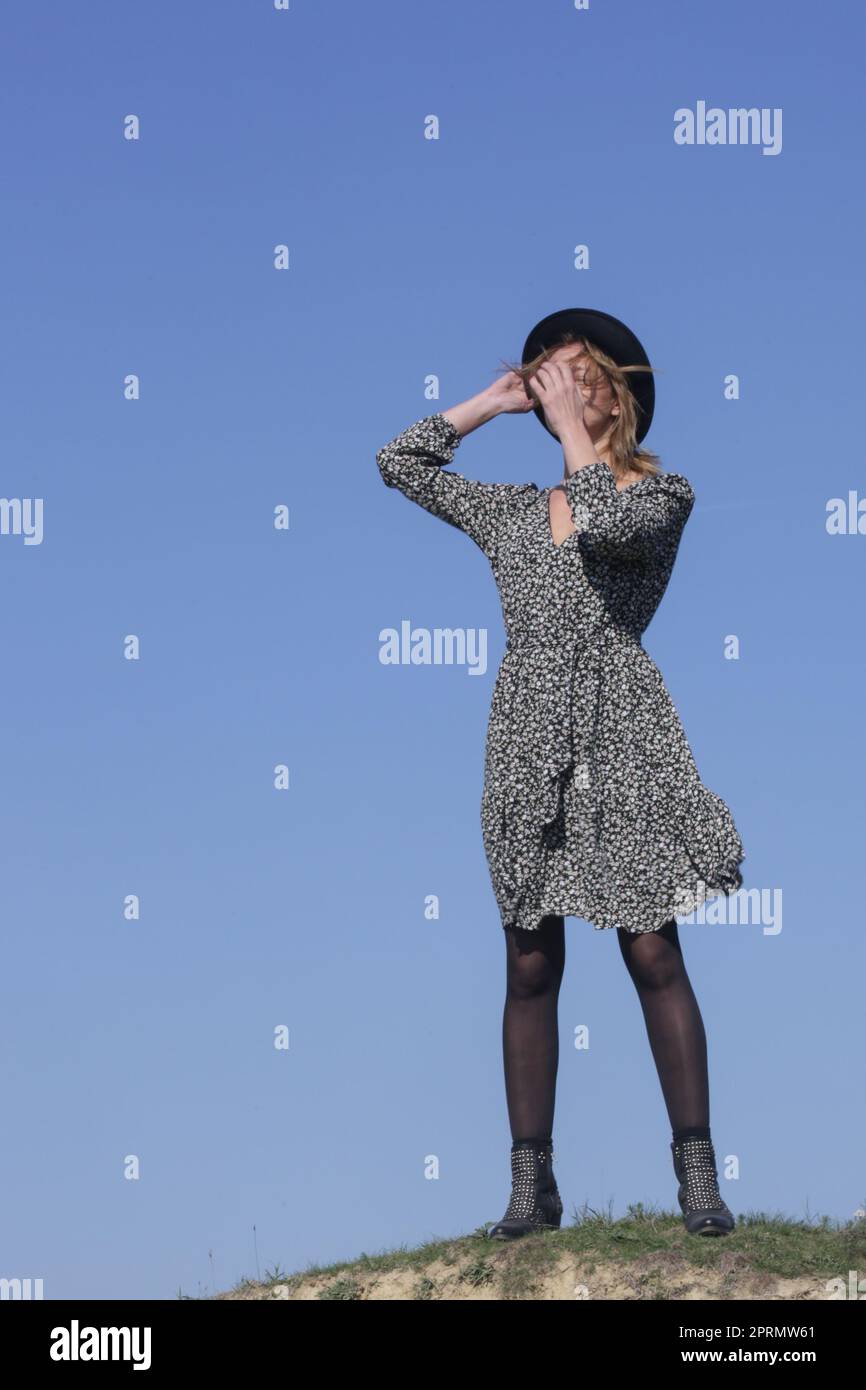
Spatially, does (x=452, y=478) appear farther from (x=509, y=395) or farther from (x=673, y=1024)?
(x=673, y=1024)

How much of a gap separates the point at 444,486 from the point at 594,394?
0.68m

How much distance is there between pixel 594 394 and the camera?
7641 millimetres

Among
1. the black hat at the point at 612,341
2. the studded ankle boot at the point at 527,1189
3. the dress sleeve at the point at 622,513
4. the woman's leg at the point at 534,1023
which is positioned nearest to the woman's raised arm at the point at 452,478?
the black hat at the point at 612,341

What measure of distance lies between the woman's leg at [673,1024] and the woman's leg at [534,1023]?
33 centimetres

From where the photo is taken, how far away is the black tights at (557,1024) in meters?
7.16

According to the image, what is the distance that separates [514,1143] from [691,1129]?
27.3 inches

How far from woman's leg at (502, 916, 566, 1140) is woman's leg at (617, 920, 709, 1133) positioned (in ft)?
1.09

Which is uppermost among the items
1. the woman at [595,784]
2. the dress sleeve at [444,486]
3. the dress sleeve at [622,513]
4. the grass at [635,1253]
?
the dress sleeve at [444,486]

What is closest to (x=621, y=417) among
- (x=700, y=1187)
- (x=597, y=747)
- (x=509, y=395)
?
(x=509, y=395)

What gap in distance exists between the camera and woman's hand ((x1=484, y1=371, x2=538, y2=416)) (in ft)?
26.0

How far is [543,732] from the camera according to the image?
7.32m

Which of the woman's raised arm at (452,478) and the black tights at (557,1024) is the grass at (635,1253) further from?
the woman's raised arm at (452,478)

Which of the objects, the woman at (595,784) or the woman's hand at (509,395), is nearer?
the woman at (595,784)
